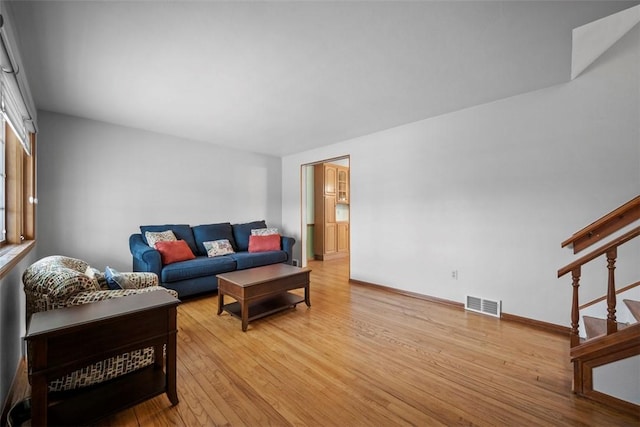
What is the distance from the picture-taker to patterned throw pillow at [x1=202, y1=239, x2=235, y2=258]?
408 cm

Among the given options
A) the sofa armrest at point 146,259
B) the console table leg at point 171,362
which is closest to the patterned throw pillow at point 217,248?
the sofa armrest at point 146,259

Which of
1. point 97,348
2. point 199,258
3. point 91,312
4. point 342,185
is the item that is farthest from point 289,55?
point 342,185

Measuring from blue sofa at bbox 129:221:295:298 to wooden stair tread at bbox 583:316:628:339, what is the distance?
12.0 ft

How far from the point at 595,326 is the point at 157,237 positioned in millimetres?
4659

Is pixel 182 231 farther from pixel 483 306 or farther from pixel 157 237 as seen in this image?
pixel 483 306

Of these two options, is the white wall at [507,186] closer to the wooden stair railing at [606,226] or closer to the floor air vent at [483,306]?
the floor air vent at [483,306]

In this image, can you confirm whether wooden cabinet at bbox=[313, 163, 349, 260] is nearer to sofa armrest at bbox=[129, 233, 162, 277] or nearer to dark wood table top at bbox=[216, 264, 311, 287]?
dark wood table top at bbox=[216, 264, 311, 287]

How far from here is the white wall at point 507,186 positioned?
7.56ft

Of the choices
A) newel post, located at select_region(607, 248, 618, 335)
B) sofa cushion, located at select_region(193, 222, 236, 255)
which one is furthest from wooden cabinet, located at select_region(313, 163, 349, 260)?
newel post, located at select_region(607, 248, 618, 335)

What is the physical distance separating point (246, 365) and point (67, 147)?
3601 mm

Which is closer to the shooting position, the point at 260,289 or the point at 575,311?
the point at 575,311

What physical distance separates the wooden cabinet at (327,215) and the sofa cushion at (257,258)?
1.81m

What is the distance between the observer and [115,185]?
12.1 feet

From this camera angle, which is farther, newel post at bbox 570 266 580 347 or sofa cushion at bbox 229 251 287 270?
sofa cushion at bbox 229 251 287 270
